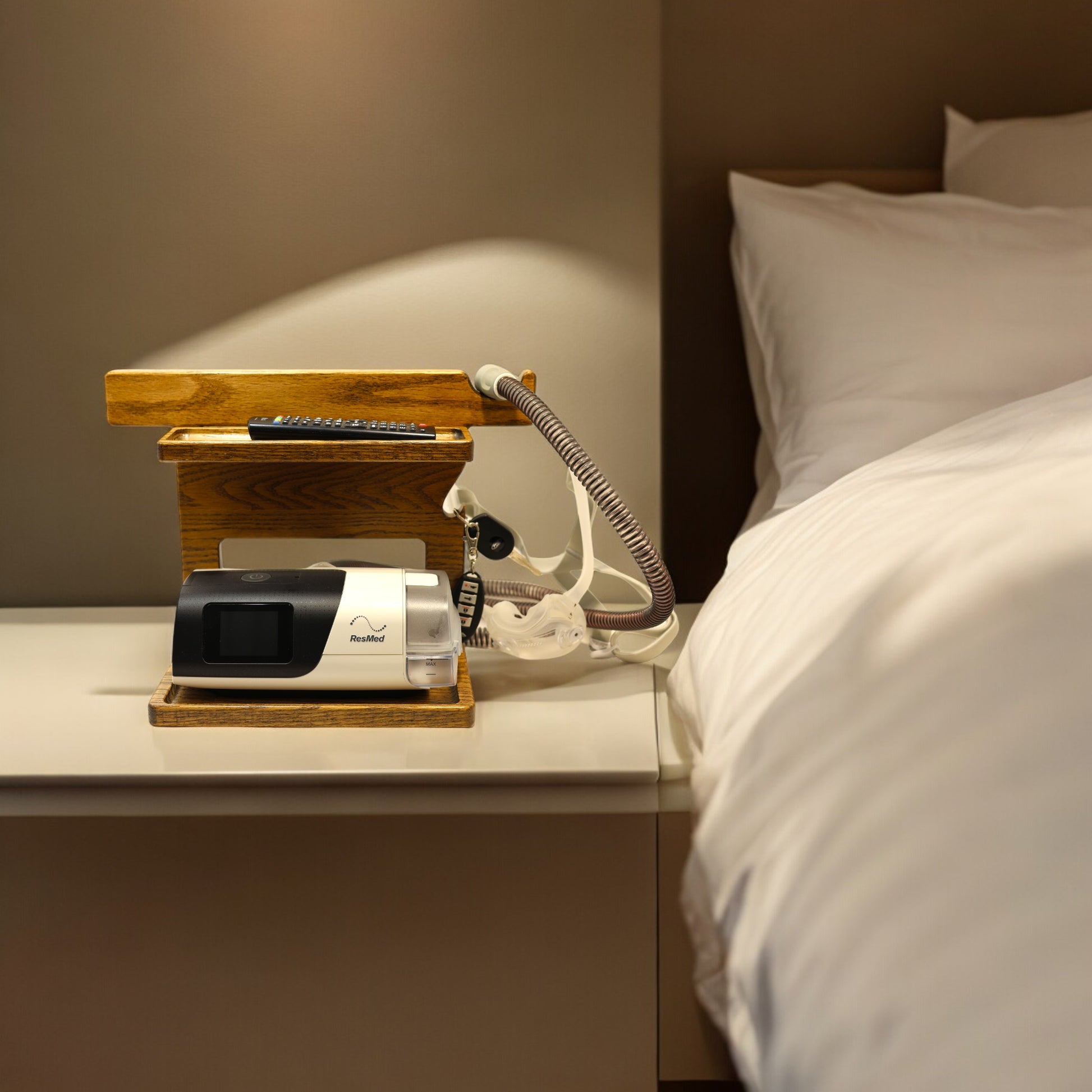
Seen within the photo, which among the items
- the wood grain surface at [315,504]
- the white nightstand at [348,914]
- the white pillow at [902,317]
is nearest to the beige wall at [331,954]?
the white nightstand at [348,914]

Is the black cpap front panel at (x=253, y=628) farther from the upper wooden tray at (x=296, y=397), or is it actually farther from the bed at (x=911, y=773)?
the bed at (x=911, y=773)

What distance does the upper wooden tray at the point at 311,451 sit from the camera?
1030 millimetres

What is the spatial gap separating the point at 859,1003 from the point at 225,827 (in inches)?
22.6

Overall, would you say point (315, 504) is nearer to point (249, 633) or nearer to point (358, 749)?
point (249, 633)

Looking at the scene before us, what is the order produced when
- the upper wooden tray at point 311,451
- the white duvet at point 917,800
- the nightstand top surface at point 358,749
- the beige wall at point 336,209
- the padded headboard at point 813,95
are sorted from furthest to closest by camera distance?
the padded headboard at point 813,95
the beige wall at point 336,209
the upper wooden tray at point 311,451
the nightstand top surface at point 358,749
the white duvet at point 917,800

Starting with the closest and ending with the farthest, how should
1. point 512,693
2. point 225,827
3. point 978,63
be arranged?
point 225,827 → point 512,693 → point 978,63

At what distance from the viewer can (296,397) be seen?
1.12 m

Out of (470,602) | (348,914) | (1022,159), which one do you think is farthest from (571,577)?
(1022,159)

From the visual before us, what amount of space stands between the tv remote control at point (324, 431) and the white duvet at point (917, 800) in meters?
0.37

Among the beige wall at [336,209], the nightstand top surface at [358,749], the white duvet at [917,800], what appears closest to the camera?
the white duvet at [917,800]

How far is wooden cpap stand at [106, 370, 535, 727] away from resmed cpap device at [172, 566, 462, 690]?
6cm

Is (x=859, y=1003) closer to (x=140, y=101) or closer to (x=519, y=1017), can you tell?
(x=519, y=1017)

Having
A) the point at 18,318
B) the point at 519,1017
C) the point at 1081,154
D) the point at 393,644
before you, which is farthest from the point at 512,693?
the point at 1081,154

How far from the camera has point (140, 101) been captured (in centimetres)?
133
